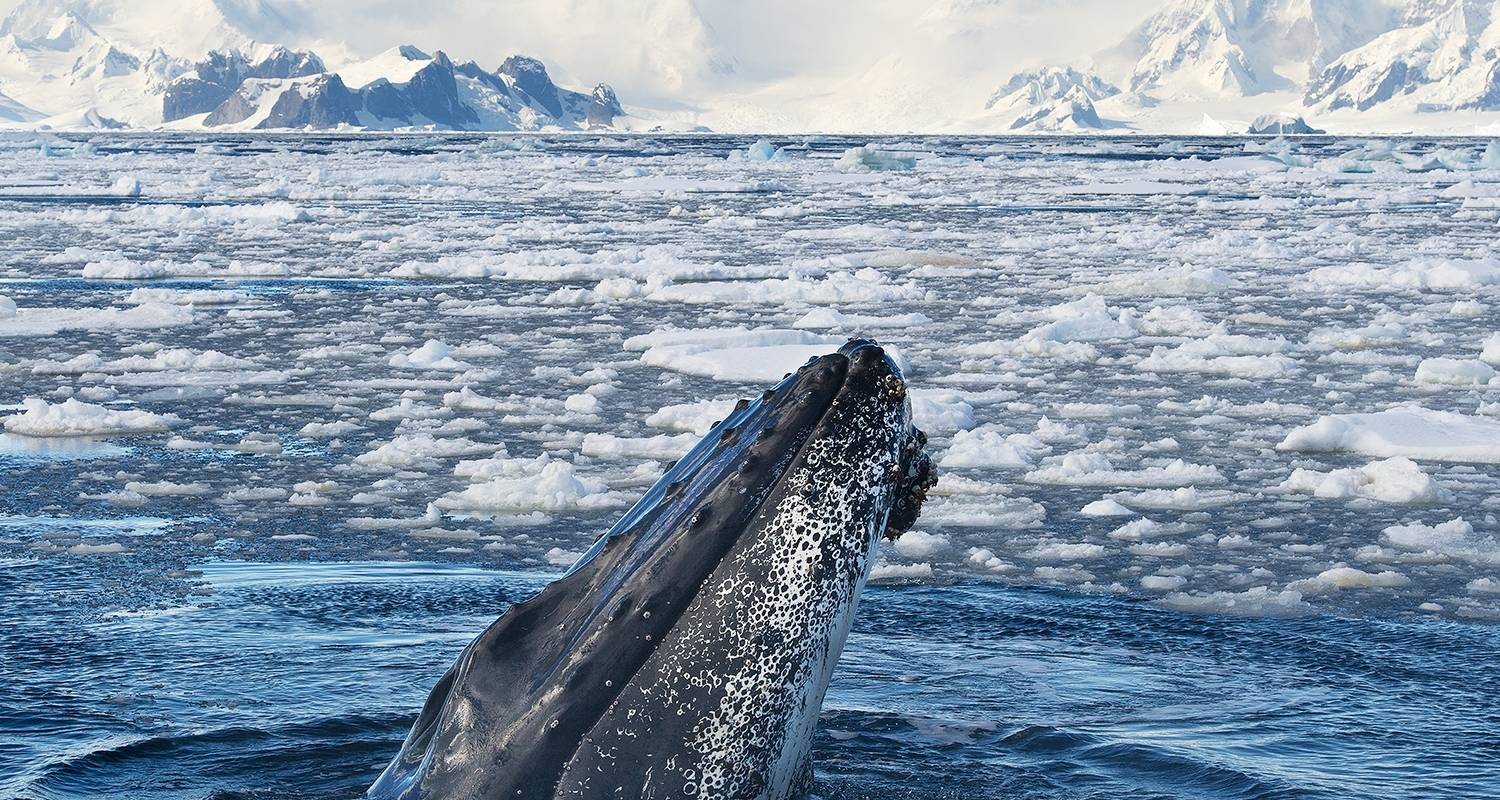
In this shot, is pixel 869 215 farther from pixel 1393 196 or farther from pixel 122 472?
pixel 122 472

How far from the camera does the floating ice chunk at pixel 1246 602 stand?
235 inches

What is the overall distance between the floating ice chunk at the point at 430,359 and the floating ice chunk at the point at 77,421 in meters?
2.69

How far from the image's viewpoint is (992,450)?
349 inches

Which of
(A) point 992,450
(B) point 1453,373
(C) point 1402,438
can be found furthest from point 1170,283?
(A) point 992,450

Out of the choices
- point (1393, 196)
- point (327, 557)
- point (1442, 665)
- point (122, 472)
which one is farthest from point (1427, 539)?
point (1393, 196)

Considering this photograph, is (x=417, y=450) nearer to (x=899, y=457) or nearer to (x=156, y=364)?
(x=156, y=364)

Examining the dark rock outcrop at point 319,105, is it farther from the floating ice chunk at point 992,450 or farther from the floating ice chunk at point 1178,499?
the floating ice chunk at point 1178,499

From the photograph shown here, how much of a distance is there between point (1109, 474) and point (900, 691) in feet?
12.3

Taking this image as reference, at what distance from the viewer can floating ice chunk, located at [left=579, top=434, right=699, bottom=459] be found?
893 centimetres

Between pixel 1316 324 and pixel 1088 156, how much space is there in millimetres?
66477

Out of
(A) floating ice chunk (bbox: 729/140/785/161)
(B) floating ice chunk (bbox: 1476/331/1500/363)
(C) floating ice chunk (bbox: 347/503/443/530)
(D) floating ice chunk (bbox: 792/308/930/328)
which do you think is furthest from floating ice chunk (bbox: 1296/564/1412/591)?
(A) floating ice chunk (bbox: 729/140/785/161)

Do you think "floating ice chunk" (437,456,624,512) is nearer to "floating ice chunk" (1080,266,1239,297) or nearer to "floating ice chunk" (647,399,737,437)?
"floating ice chunk" (647,399,737,437)

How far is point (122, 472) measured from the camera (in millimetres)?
8602

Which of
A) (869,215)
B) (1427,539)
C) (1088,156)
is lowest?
(1427,539)
